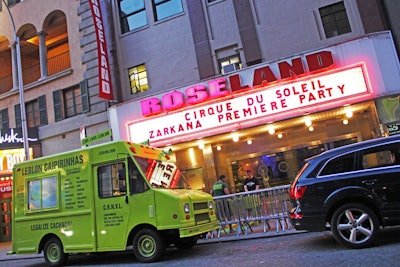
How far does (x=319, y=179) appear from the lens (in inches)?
272

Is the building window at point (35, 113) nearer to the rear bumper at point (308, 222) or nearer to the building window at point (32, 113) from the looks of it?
the building window at point (32, 113)

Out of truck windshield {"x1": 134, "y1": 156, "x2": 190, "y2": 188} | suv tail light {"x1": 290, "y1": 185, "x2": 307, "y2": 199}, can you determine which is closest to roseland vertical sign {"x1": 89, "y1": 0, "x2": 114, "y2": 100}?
truck windshield {"x1": 134, "y1": 156, "x2": 190, "y2": 188}

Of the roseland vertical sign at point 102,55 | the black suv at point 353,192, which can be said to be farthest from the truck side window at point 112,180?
the roseland vertical sign at point 102,55

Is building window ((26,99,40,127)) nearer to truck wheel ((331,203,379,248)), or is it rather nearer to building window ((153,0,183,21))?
building window ((153,0,183,21))

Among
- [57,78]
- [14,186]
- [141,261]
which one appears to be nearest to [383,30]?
[141,261]

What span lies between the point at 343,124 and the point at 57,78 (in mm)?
13559

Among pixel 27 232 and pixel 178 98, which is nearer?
pixel 27 232

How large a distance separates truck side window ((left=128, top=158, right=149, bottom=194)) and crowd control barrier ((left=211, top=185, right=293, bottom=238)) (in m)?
3.13

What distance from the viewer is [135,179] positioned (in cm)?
834

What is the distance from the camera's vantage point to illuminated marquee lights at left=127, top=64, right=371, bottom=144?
11992mm

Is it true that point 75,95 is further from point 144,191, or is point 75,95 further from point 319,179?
point 319,179

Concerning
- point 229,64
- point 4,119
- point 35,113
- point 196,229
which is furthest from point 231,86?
point 4,119

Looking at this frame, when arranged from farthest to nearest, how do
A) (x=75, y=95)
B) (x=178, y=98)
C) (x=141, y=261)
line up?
1. (x=75, y=95)
2. (x=178, y=98)
3. (x=141, y=261)

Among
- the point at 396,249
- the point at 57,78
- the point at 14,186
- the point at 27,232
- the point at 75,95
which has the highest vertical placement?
the point at 57,78
